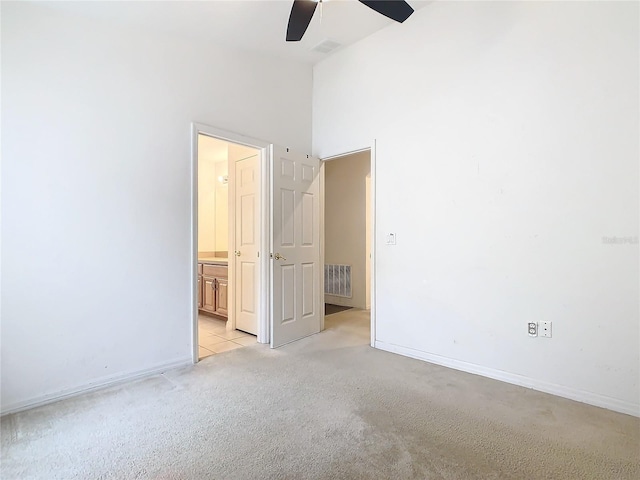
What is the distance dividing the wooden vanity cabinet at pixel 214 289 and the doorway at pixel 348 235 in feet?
5.09

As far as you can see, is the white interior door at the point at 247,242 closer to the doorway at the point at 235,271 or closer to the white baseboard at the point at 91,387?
the doorway at the point at 235,271

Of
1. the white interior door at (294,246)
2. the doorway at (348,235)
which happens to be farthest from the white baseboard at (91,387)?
the doorway at (348,235)

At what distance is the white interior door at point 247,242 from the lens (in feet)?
12.7

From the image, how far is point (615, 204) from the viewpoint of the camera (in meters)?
2.24

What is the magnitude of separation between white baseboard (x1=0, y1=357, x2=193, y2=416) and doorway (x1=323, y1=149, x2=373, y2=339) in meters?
2.67

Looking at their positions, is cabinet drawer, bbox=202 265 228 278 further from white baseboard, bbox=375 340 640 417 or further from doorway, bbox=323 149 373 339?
white baseboard, bbox=375 340 640 417

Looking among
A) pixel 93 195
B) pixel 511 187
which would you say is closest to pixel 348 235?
pixel 511 187

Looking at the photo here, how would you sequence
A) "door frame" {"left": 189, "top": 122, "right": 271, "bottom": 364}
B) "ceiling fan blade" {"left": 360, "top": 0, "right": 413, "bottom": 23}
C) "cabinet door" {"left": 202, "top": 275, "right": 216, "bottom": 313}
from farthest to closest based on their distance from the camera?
"cabinet door" {"left": 202, "top": 275, "right": 216, "bottom": 313}, "door frame" {"left": 189, "top": 122, "right": 271, "bottom": 364}, "ceiling fan blade" {"left": 360, "top": 0, "right": 413, "bottom": 23}

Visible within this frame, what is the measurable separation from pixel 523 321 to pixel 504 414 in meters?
0.75

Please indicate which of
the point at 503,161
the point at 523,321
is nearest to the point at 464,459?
the point at 523,321

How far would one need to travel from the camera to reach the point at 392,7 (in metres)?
2.21

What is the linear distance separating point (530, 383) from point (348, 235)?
3.57m

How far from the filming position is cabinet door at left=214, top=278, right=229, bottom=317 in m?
4.61

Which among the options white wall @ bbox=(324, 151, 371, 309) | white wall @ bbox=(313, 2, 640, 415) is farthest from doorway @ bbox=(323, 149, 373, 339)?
white wall @ bbox=(313, 2, 640, 415)
